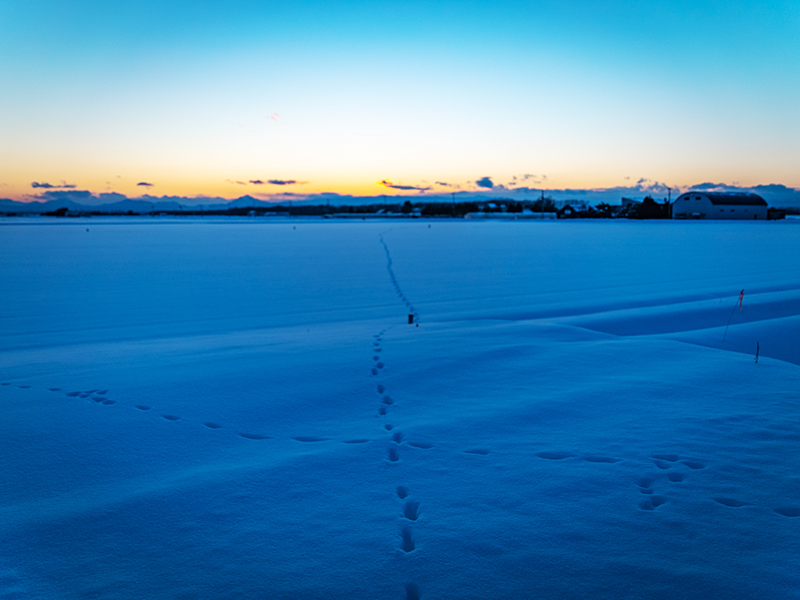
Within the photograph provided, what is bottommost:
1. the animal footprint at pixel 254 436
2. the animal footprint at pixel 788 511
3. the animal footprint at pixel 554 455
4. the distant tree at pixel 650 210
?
the animal footprint at pixel 254 436

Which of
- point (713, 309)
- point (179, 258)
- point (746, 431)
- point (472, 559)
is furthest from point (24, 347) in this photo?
point (179, 258)

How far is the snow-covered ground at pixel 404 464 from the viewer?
83.4 inches

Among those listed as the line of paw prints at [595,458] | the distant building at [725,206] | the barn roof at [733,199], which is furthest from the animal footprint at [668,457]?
the barn roof at [733,199]

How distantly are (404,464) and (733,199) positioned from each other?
67.8m

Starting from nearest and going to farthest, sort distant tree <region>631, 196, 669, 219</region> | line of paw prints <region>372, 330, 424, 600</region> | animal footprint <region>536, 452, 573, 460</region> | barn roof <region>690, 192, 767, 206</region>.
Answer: line of paw prints <region>372, 330, 424, 600</region>, animal footprint <region>536, 452, 573, 460</region>, barn roof <region>690, 192, 767, 206</region>, distant tree <region>631, 196, 669, 219</region>

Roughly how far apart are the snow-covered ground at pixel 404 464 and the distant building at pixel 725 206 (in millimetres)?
59252

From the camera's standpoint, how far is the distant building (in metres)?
57.0

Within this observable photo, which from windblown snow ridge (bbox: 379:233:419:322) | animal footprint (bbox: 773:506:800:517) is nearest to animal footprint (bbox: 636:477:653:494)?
animal footprint (bbox: 773:506:800:517)

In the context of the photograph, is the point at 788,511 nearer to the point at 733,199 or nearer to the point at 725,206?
the point at 725,206

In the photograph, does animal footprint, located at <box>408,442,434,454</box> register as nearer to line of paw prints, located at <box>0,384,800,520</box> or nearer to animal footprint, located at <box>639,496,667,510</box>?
line of paw prints, located at <box>0,384,800,520</box>

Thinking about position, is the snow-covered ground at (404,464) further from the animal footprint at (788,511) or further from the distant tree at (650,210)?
the distant tree at (650,210)

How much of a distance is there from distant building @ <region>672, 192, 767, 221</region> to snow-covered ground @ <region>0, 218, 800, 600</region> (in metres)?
59.3

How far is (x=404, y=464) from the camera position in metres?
3.03

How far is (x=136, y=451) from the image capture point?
3.28 m
